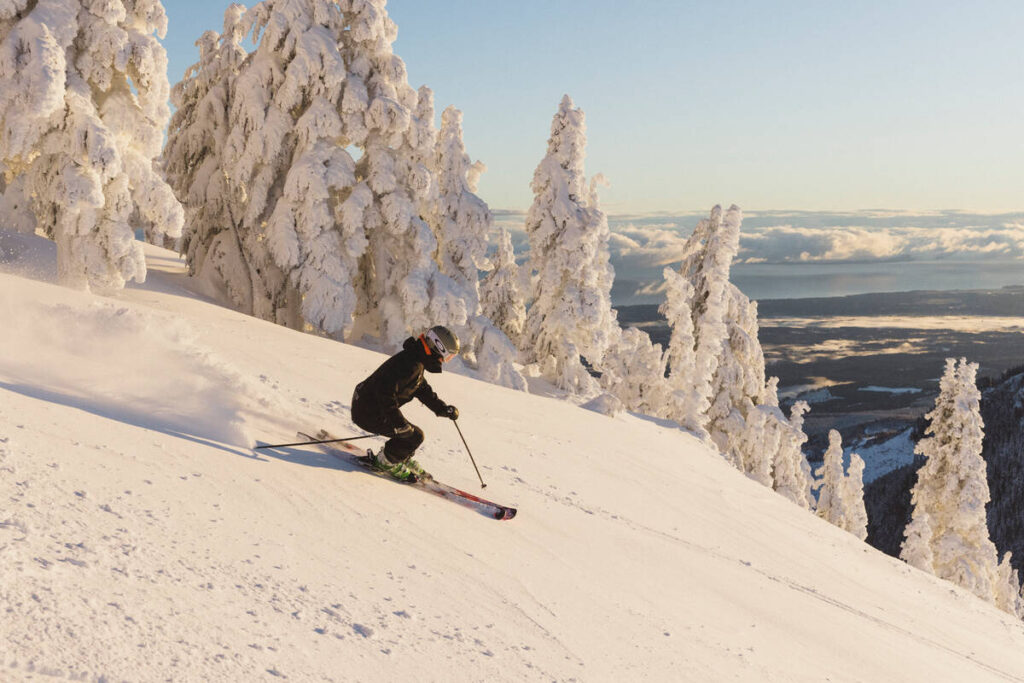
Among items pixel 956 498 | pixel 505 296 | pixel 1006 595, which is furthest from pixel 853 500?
pixel 505 296

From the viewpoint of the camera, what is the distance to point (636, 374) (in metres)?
34.6

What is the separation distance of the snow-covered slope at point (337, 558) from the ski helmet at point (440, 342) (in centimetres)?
138

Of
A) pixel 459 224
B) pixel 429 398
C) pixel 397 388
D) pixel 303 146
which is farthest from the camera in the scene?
pixel 459 224

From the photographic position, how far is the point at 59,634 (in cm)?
309

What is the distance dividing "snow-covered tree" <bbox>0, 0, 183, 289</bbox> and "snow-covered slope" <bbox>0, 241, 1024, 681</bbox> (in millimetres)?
4071

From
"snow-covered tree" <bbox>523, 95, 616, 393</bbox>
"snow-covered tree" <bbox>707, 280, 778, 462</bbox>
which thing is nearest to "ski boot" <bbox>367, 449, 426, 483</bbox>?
"snow-covered tree" <bbox>523, 95, 616, 393</bbox>

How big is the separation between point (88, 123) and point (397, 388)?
11460mm

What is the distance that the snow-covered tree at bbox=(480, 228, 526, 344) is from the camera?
104 feet

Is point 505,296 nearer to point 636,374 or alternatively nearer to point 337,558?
point 636,374

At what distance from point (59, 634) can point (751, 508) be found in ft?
34.0

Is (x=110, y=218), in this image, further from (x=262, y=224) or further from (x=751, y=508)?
(x=751, y=508)

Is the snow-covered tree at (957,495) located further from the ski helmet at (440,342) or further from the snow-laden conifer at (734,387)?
the ski helmet at (440,342)

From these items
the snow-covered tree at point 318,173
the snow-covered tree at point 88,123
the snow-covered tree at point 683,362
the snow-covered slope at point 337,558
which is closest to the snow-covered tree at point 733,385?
the snow-covered tree at point 683,362

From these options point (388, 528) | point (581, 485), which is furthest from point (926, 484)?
point (388, 528)
